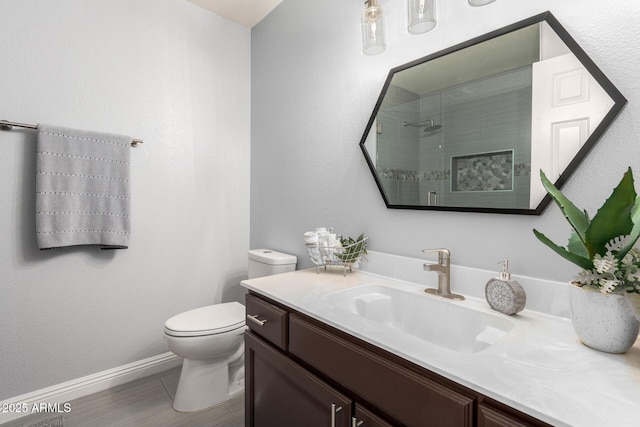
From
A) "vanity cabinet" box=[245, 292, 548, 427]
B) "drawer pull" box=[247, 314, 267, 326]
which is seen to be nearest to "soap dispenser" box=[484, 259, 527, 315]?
"vanity cabinet" box=[245, 292, 548, 427]

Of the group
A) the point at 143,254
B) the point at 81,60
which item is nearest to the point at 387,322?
the point at 143,254

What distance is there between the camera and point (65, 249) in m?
1.81

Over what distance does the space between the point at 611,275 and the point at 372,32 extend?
121cm

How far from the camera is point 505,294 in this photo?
99 cm

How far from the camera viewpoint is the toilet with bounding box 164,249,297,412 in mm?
1667

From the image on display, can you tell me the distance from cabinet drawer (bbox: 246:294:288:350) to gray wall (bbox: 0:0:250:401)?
1.17m

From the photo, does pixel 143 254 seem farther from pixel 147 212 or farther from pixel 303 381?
pixel 303 381

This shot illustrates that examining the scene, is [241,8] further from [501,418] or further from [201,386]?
[501,418]

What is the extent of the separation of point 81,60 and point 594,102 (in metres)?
2.45

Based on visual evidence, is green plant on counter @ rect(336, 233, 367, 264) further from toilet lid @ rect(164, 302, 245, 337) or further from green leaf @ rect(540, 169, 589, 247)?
green leaf @ rect(540, 169, 589, 247)

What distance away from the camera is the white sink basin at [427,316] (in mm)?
978

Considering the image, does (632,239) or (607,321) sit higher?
(632,239)

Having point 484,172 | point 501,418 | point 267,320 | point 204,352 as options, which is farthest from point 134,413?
point 484,172

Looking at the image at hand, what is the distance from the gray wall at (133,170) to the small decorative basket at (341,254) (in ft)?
3.74
